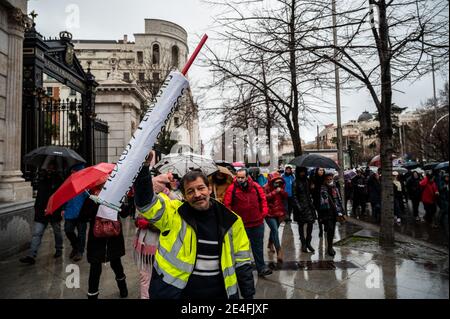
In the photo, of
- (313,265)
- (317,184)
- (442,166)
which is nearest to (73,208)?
(313,265)

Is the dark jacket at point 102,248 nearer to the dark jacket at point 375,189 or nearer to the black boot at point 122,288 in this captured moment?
the black boot at point 122,288

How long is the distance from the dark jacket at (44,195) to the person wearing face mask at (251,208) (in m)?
3.56

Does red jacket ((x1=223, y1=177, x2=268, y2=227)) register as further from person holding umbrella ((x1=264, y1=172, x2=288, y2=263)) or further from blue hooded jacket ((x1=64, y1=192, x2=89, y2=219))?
blue hooded jacket ((x1=64, y1=192, x2=89, y2=219))

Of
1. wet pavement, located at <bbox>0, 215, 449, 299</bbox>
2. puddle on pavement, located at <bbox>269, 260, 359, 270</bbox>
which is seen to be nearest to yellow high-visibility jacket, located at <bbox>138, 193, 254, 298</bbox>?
wet pavement, located at <bbox>0, 215, 449, 299</bbox>

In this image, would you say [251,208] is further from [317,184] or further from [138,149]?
[138,149]

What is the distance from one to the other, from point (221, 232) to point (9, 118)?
7.11 m

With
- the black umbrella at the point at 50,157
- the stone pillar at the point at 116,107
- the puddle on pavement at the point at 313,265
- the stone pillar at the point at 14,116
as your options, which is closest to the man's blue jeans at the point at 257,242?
the puddle on pavement at the point at 313,265

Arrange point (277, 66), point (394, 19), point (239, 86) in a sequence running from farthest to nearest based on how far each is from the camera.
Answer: point (239, 86) → point (277, 66) → point (394, 19)

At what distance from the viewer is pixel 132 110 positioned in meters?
17.2

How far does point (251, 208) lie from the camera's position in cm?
462

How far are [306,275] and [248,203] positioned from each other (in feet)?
4.80
